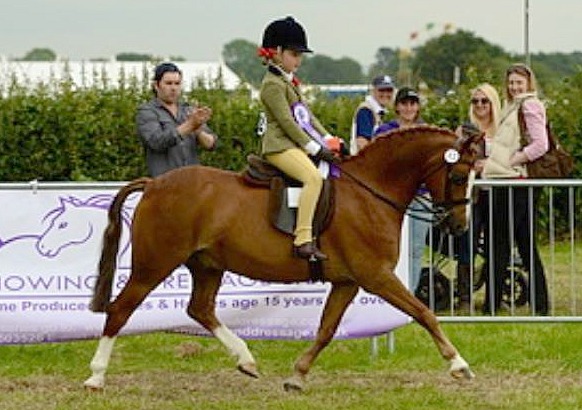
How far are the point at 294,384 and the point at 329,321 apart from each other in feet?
1.74

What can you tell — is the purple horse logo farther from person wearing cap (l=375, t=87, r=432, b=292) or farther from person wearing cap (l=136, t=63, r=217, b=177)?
person wearing cap (l=375, t=87, r=432, b=292)

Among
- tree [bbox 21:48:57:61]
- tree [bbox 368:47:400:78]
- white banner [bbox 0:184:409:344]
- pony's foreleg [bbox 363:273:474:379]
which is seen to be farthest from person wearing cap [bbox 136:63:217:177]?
tree [bbox 21:48:57:61]

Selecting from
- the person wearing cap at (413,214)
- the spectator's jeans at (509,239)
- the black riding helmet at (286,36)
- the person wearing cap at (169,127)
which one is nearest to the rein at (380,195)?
the black riding helmet at (286,36)

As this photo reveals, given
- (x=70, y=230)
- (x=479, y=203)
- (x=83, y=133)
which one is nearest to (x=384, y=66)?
(x=83, y=133)

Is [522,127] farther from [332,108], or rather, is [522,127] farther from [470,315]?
[332,108]

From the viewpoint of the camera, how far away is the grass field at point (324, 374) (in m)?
9.34

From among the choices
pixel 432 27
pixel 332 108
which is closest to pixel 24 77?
pixel 332 108

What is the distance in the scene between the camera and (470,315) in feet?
40.3

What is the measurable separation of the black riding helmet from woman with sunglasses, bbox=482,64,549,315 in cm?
343

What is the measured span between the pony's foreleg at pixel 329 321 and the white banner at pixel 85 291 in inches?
35.8

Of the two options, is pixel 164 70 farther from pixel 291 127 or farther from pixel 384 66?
pixel 384 66

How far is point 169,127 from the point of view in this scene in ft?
37.2

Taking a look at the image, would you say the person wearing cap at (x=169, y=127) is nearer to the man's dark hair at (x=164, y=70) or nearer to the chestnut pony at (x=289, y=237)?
the man's dark hair at (x=164, y=70)

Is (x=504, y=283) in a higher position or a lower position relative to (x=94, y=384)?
higher
